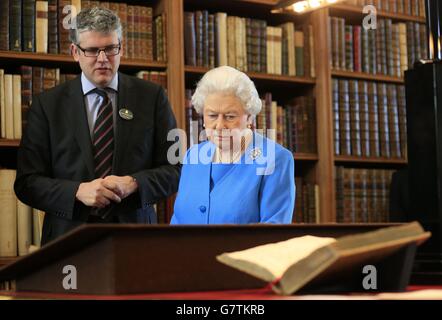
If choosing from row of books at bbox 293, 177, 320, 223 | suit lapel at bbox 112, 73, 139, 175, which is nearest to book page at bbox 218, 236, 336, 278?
Answer: suit lapel at bbox 112, 73, 139, 175

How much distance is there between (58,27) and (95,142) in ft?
3.12

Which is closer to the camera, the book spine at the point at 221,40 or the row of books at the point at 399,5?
the book spine at the point at 221,40

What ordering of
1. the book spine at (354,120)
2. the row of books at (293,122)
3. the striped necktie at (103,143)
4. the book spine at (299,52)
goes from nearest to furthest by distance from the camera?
1. the striped necktie at (103,143)
2. the row of books at (293,122)
3. the book spine at (299,52)
4. the book spine at (354,120)

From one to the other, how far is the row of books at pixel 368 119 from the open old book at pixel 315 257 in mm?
3261

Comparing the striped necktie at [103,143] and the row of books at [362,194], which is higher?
the striped necktie at [103,143]

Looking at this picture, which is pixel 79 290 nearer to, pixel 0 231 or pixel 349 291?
pixel 349 291

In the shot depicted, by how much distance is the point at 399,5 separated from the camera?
4.66 m

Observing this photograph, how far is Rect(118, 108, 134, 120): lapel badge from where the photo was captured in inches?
111

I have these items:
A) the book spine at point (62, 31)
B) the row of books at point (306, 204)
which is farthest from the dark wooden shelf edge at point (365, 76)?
the book spine at point (62, 31)

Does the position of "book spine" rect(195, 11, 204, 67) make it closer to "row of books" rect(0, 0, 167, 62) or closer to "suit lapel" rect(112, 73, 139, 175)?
"row of books" rect(0, 0, 167, 62)

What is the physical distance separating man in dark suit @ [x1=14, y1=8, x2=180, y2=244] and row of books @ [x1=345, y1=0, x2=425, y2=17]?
206 cm

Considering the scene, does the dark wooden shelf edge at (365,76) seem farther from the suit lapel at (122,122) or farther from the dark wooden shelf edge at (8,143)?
the dark wooden shelf edge at (8,143)

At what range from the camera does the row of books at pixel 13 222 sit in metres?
3.36

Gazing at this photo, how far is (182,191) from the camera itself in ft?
8.09
